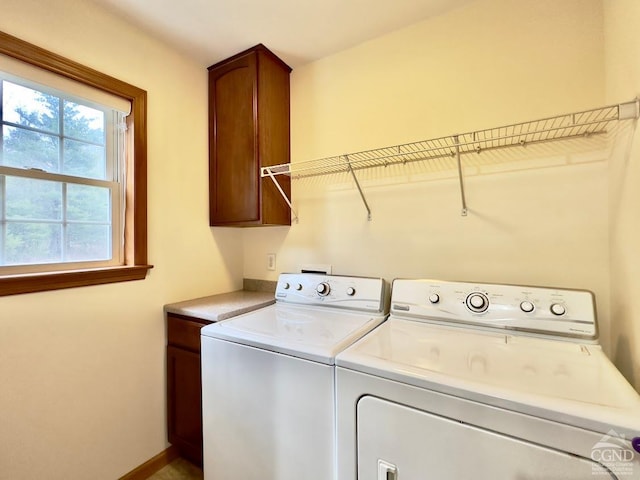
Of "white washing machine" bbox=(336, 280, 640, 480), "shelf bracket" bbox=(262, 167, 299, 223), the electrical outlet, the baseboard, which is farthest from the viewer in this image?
the electrical outlet

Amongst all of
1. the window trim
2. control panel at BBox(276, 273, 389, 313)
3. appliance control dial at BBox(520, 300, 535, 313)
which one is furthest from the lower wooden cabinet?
appliance control dial at BBox(520, 300, 535, 313)

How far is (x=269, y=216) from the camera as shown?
1.82 m

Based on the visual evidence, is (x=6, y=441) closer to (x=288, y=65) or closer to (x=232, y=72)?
(x=232, y=72)

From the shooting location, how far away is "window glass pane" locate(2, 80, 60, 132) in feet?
3.94

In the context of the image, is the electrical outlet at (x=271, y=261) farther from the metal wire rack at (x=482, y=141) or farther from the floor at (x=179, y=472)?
the floor at (x=179, y=472)

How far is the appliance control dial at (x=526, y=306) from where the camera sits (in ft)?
3.57

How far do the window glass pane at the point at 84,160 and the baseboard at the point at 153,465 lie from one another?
5.23ft

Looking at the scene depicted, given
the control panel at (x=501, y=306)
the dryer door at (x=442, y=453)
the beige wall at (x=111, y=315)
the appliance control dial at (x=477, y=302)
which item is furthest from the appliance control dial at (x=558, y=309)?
the beige wall at (x=111, y=315)

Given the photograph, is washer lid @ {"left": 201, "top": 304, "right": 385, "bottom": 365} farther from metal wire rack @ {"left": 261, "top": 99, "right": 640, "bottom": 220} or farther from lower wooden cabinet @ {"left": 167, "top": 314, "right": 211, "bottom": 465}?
metal wire rack @ {"left": 261, "top": 99, "right": 640, "bottom": 220}

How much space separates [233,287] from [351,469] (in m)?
1.53

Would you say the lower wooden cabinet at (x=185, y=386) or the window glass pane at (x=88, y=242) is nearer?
the window glass pane at (x=88, y=242)

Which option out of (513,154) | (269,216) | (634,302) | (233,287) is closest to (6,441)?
(233,287)

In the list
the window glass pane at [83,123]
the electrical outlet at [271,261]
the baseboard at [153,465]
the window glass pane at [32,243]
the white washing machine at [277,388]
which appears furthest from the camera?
the electrical outlet at [271,261]

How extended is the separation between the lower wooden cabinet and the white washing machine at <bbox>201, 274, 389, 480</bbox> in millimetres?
256
